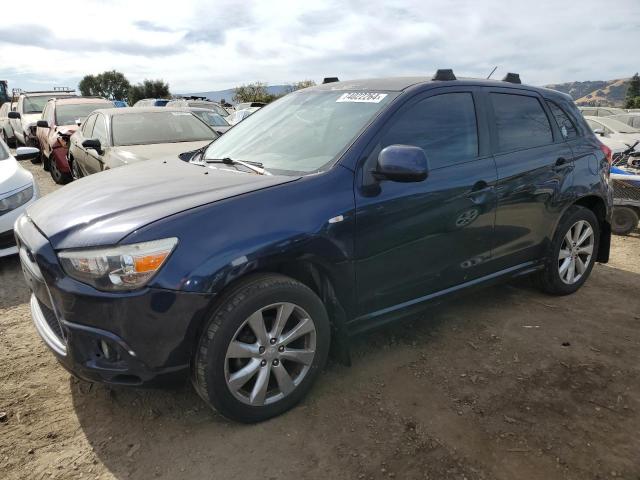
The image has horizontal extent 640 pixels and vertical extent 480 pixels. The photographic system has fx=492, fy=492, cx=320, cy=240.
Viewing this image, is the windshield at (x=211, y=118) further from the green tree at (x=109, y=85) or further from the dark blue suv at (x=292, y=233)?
→ the green tree at (x=109, y=85)

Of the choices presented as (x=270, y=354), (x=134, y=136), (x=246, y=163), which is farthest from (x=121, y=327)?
(x=134, y=136)

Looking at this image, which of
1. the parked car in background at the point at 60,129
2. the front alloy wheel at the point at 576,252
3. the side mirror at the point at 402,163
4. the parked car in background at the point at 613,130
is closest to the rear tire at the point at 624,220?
the front alloy wheel at the point at 576,252

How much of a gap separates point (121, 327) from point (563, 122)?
3684mm

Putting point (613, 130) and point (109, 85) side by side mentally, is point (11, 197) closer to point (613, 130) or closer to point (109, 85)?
point (613, 130)

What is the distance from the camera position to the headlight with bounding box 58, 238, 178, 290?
2.14 m

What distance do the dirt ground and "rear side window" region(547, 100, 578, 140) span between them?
159 cm

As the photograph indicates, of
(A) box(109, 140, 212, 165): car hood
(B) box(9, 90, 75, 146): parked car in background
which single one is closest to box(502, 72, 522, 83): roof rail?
(A) box(109, 140, 212, 165): car hood

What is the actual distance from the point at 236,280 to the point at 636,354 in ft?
9.23

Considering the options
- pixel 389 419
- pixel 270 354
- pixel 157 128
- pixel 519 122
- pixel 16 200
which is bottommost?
pixel 389 419

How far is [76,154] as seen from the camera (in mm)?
7445

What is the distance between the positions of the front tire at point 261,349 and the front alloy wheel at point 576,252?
2.50 meters

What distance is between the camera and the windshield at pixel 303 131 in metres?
2.87

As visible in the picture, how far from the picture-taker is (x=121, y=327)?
7.08 ft

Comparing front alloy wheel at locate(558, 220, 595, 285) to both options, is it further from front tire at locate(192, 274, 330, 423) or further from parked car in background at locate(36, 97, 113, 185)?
parked car in background at locate(36, 97, 113, 185)
